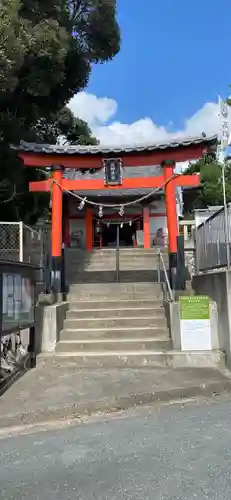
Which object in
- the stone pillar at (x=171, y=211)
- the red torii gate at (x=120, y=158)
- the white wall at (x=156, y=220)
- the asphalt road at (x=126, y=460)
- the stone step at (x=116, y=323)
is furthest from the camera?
the white wall at (x=156, y=220)

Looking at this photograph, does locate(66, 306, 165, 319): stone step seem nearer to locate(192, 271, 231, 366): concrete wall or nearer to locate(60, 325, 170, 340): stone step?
locate(60, 325, 170, 340): stone step

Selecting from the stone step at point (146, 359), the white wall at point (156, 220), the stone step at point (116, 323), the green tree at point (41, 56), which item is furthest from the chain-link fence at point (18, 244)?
the white wall at point (156, 220)

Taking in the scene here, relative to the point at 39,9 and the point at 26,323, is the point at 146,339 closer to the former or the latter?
the point at 26,323

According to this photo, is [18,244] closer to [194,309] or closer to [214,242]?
[194,309]

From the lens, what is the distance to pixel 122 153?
11.0 metres

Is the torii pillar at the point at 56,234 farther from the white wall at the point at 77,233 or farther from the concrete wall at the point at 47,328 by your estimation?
the white wall at the point at 77,233

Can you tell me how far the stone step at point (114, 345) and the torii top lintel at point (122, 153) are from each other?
4.76 meters

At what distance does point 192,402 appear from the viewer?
5.80 metres

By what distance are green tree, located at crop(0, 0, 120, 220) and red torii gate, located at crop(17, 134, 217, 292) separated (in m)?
2.28

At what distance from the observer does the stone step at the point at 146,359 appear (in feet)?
25.1

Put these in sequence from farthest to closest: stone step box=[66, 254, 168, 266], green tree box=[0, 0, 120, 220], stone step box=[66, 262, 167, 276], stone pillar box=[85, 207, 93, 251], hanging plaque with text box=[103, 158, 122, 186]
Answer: stone pillar box=[85, 207, 93, 251] → stone step box=[66, 254, 168, 266] → stone step box=[66, 262, 167, 276] → green tree box=[0, 0, 120, 220] → hanging plaque with text box=[103, 158, 122, 186]

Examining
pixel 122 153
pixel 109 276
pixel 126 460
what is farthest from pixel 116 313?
pixel 126 460

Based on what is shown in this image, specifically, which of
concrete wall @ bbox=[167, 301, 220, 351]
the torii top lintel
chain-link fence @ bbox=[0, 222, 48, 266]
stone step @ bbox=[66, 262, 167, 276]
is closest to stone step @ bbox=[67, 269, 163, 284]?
stone step @ bbox=[66, 262, 167, 276]

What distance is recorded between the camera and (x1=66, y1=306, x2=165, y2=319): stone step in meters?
9.55
